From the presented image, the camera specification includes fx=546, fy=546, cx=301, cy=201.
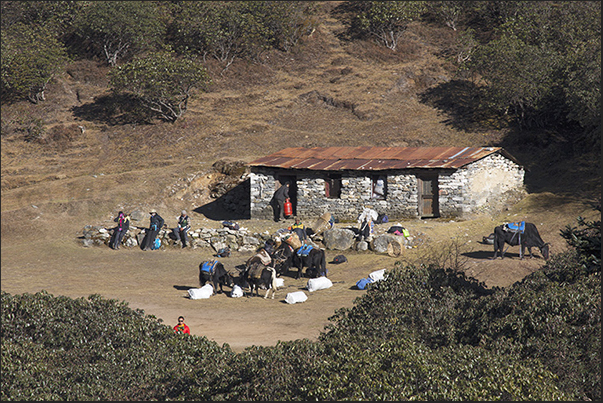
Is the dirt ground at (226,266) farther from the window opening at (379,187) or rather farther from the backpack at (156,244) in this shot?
the window opening at (379,187)

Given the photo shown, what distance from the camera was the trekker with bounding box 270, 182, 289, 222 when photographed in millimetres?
23750

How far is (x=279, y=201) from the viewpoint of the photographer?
23812mm

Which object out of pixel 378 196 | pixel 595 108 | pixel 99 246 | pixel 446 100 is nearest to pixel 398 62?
pixel 446 100

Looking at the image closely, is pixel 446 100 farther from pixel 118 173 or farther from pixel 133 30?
pixel 133 30

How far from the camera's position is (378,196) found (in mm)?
23656

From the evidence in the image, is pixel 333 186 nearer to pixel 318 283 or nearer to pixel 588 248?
pixel 318 283

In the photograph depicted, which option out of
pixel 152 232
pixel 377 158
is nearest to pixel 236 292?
pixel 152 232

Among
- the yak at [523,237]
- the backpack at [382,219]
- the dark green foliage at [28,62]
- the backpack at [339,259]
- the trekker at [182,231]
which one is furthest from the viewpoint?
the dark green foliage at [28,62]

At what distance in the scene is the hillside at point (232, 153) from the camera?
17719mm

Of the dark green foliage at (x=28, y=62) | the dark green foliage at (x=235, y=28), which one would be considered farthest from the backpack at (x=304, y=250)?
the dark green foliage at (x=28, y=62)

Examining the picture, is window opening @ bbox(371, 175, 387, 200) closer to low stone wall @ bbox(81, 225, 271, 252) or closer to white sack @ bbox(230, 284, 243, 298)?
low stone wall @ bbox(81, 225, 271, 252)

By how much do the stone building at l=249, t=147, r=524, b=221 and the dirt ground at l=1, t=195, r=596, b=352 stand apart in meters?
0.90

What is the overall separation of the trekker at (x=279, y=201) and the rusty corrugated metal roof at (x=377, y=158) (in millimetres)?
990

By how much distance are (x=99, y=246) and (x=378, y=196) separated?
11.8 metres
